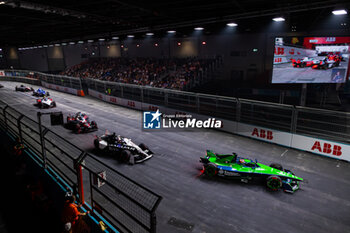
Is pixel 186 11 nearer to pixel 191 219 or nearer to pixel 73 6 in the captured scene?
pixel 73 6

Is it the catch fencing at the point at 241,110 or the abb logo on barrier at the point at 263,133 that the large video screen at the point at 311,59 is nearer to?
the catch fencing at the point at 241,110

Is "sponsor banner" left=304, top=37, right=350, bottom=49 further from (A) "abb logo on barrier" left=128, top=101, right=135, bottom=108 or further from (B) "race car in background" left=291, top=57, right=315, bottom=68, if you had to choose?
(A) "abb logo on barrier" left=128, top=101, right=135, bottom=108

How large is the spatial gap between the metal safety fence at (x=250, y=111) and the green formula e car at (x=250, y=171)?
2.97m

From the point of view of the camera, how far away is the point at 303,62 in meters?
14.5

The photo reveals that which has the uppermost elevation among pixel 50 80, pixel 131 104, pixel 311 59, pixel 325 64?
pixel 311 59

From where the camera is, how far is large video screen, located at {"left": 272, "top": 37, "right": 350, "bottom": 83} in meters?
13.6

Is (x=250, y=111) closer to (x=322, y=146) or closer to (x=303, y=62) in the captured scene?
(x=303, y=62)

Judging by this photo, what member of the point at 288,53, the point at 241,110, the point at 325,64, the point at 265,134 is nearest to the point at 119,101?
the point at 241,110

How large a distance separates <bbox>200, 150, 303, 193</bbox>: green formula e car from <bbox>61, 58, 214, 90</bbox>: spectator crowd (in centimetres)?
1611

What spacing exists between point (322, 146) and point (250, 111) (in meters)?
6.37

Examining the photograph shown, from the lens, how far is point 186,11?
44.2ft

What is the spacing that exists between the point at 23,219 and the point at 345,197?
9.59m

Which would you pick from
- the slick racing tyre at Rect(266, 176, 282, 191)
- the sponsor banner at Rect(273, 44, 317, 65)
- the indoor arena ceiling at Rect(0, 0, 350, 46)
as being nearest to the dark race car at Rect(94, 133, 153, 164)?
the slick racing tyre at Rect(266, 176, 282, 191)

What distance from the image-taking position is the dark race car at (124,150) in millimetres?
9656
